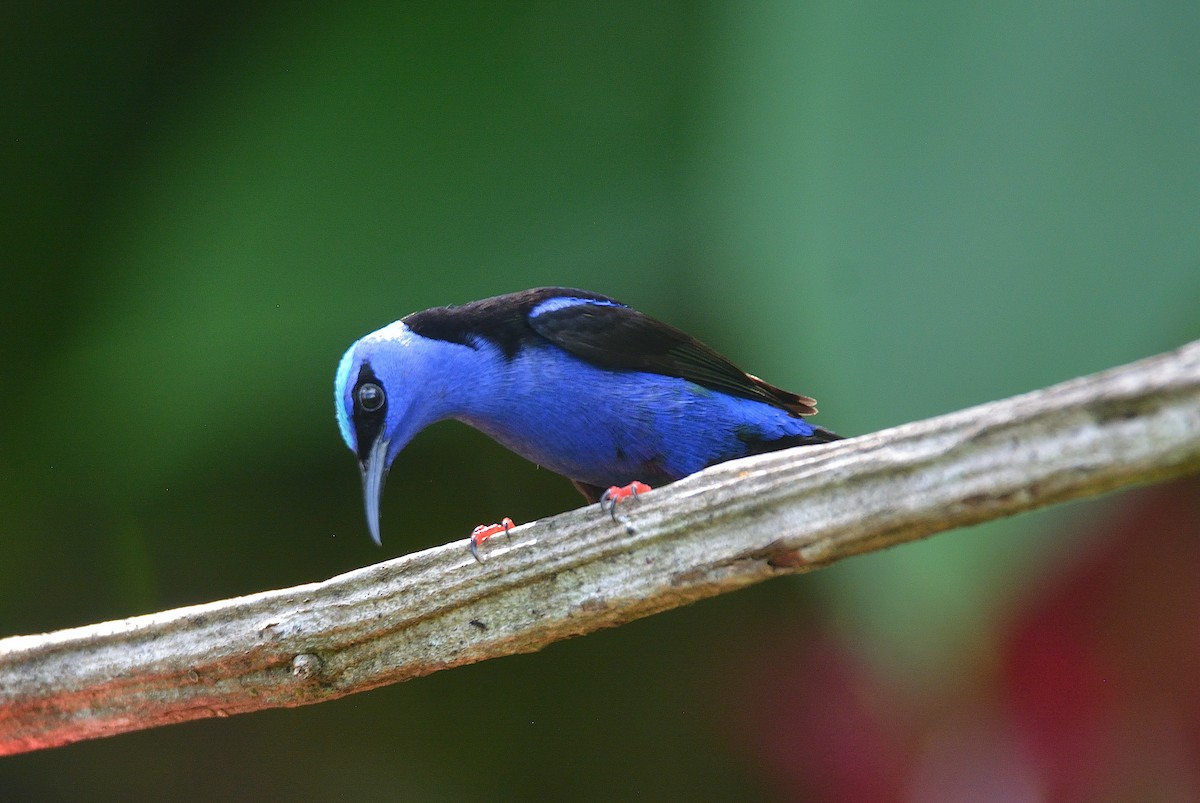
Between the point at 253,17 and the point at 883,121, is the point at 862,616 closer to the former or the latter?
the point at 883,121

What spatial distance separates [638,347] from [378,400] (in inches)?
31.6

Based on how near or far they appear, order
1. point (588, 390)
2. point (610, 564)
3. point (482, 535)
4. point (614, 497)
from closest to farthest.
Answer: point (610, 564)
point (614, 497)
point (482, 535)
point (588, 390)

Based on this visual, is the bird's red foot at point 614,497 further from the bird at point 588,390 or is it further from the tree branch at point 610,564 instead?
the bird at point 588,390

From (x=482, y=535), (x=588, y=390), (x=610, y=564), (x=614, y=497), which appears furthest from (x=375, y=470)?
(x=610, y=564)

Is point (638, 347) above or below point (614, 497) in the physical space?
above

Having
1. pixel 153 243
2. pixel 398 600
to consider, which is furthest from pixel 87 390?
pixel 398 600

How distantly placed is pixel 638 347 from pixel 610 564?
3.68ft

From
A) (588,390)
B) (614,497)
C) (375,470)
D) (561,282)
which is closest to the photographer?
(614,497)

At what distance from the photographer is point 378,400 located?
120 inches

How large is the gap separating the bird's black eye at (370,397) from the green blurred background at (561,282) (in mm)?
759

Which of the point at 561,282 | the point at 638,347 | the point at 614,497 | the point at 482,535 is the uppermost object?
the point at 561,282

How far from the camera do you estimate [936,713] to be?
2957 mm

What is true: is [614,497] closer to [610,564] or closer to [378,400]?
[610,564]

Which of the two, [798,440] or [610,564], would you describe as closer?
[610,564]
